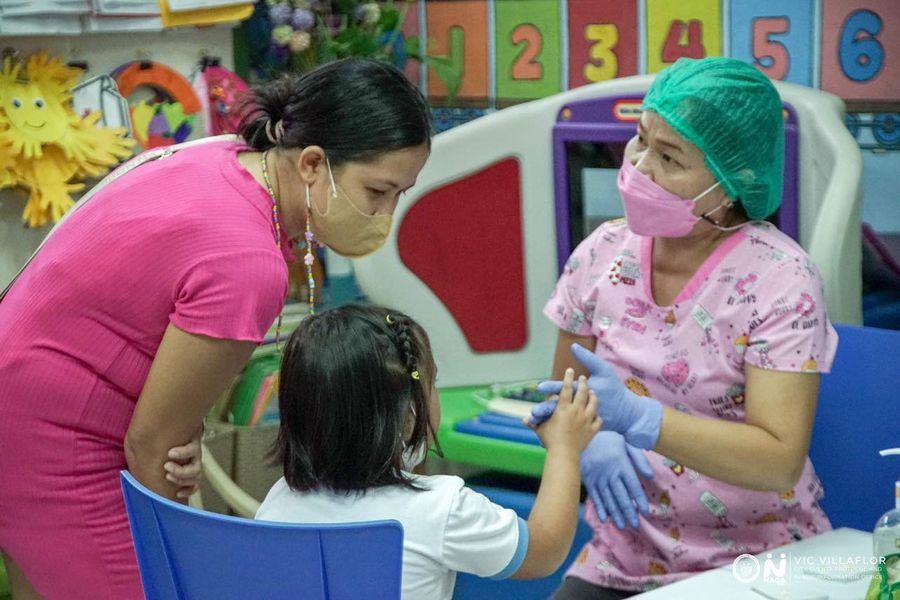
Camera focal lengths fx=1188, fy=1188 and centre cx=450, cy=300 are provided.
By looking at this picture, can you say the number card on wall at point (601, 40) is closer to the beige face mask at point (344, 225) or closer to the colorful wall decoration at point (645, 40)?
the colorful wall decoration at point (645, 40)

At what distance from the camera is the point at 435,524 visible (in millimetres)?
1376

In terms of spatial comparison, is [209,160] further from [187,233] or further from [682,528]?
[682,528]

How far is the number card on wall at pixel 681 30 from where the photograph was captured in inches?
109

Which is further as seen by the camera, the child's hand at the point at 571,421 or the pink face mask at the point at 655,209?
the pink face mask at the point at 655,209

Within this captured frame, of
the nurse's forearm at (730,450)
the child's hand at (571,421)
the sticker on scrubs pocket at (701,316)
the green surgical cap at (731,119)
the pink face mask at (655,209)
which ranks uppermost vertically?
the green surgical cap at (731,119)

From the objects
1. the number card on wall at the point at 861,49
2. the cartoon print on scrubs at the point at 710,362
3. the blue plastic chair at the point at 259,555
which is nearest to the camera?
the blue plastic chair at the point at 259,555

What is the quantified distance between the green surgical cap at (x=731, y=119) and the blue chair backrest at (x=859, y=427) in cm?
30

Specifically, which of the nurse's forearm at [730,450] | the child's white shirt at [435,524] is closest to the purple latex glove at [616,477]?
the nurse's forearm at [730,450]

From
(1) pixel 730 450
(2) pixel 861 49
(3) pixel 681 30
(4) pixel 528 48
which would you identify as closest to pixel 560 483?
(1) pixel 730 450

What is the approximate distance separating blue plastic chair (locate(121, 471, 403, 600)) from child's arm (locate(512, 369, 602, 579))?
1.08ft

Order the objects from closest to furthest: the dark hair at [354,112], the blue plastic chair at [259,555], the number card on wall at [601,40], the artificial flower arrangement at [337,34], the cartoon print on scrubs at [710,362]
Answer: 1. the blue plastic chair at [259,555]
2. the dark hair at [354,112]
3. the cartoon print on scrubs at [710,362]
4. the number card on wall at [601,40]
5. the artificial flower arrangement at [337,34]

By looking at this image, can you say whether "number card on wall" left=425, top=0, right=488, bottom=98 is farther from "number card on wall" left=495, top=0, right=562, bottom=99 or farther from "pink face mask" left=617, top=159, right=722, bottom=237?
"pink face mask" left=617, top=159, right=722, bottom=237

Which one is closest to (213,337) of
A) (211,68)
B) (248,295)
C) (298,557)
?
(248,295)

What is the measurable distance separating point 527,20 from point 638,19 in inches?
13.6
